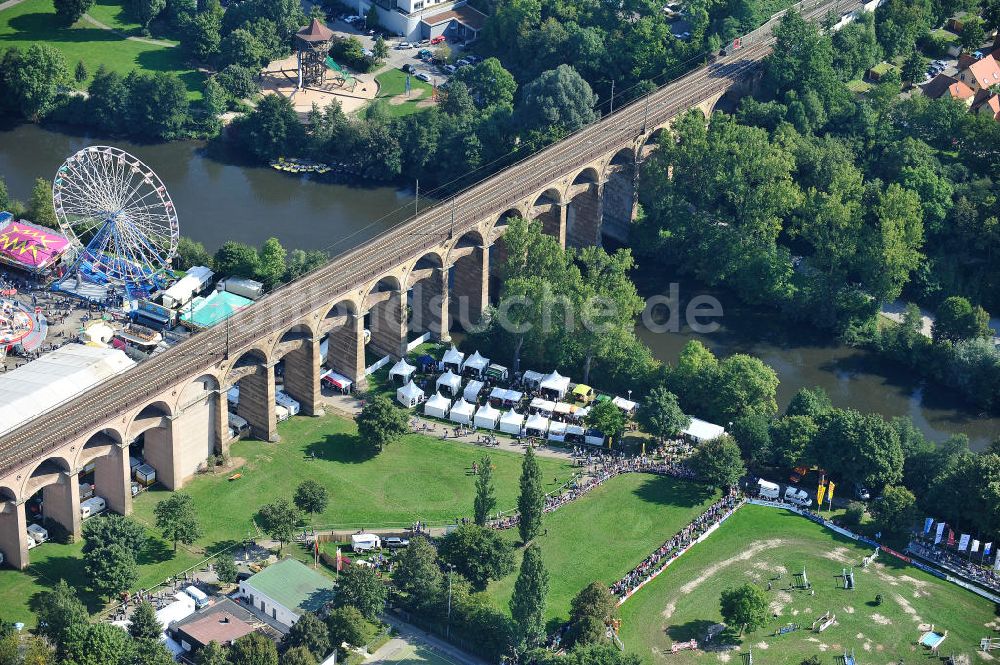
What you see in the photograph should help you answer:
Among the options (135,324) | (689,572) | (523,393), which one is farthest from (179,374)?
(689,572)

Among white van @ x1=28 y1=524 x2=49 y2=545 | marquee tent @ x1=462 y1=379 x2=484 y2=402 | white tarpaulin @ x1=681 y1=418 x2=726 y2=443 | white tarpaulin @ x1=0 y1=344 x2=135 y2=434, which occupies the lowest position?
white van @ x1=28 y1=524 x2=49 y2=545

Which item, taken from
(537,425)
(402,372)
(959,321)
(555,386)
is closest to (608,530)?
(537,425)

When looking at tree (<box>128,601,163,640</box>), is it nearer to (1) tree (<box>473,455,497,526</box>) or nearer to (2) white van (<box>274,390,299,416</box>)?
(1) tree (<box>473,455,497,526</box>)

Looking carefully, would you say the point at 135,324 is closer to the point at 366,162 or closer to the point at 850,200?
the point at 366,162

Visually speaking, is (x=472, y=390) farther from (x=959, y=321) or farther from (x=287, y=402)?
(x=959, y=321)

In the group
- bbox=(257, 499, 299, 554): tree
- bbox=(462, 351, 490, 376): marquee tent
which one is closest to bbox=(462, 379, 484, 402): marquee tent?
bbox=(462, 351, 490, 376): marquee tent

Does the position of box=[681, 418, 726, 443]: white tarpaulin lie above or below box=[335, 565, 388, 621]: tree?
above
